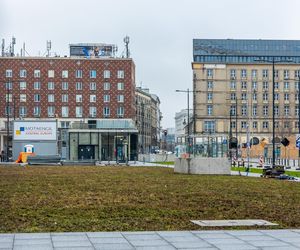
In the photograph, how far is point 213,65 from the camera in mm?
124500

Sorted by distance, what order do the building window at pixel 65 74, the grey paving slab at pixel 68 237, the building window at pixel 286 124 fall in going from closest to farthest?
the grey paving slab at pixel 68 237
the building window at pixel 65 74
the building window at pixel 286 124

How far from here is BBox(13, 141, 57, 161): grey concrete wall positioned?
7311cm

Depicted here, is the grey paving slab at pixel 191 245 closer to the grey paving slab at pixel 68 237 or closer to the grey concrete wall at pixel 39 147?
the grey paving slab at pixel 68 237

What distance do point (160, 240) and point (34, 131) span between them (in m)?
63.7

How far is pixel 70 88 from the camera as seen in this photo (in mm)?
111188

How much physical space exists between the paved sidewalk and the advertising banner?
205 ft

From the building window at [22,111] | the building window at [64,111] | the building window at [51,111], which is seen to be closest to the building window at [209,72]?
the building window at [64,111]

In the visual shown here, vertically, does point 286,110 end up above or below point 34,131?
above

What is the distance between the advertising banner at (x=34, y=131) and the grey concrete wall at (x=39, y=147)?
0.49 m

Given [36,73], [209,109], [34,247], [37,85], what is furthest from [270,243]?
[209,109]

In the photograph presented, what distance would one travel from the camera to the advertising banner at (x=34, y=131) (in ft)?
239

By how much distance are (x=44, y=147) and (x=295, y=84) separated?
6836 cm

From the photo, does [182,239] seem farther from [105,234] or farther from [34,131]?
[34,131]

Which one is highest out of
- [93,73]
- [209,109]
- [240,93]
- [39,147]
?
[93,73]
